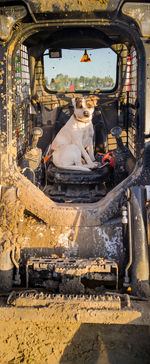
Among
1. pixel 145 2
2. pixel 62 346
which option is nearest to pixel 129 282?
pixel 62 346

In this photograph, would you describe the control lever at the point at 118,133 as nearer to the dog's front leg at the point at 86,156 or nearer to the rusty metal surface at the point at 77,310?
the dog's front leg at the point at 86,156

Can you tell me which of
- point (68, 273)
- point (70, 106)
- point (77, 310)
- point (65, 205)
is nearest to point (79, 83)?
point (70, 106)

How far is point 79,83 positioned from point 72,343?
3.50m

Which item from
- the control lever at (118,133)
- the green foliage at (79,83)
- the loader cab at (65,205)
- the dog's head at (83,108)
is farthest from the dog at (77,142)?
the loader cab at (65,205)

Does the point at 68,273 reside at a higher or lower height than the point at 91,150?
lower

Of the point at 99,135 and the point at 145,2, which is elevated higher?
the point at 145,2

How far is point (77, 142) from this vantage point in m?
4.11

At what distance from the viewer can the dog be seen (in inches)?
157

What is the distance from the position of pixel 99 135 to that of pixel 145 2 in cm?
234

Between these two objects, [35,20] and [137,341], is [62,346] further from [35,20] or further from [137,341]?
[35,20]

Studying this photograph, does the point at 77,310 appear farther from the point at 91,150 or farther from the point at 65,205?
the point at 91,150

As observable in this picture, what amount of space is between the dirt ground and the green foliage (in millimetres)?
3285

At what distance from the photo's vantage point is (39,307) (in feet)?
6.84

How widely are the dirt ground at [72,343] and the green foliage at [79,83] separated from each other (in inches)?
129
